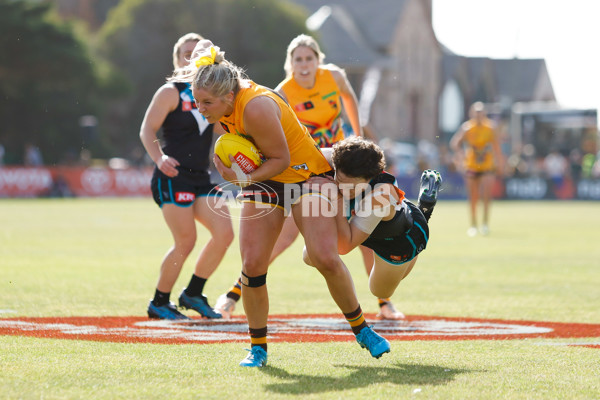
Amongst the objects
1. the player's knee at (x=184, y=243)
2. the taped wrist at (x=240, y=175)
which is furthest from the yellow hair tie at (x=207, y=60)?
the player's knee at (x=184, y=243)

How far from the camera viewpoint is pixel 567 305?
8.95m

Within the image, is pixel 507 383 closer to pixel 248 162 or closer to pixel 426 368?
pixel 426 368

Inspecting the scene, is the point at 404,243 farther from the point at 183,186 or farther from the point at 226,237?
the point at 183,186

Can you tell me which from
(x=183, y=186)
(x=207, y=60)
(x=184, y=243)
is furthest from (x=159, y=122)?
(x=207, y=60)

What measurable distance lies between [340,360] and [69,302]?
3.77 m

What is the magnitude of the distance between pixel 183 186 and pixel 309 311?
5.38ft

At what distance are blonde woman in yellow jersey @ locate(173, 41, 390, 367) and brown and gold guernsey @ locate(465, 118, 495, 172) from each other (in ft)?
42.6

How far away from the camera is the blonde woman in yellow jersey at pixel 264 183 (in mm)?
5680

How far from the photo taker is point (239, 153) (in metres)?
5.70

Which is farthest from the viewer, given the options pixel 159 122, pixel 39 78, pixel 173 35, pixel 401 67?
pixel 401 67

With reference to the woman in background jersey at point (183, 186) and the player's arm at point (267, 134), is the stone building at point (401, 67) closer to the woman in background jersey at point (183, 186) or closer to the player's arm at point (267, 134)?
the woman in background jersey at point (183, 186)

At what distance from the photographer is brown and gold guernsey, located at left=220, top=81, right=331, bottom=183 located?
575 cm

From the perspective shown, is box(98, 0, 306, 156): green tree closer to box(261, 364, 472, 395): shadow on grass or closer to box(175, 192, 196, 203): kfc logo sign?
box(175, 192, 196, 203): kfc logo sign

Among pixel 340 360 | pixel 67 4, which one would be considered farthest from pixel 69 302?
pixel 67 4
